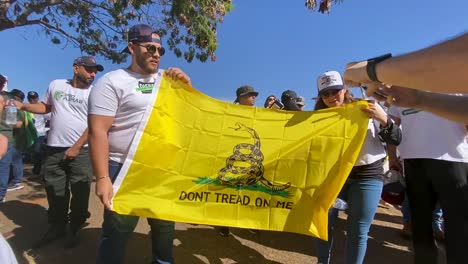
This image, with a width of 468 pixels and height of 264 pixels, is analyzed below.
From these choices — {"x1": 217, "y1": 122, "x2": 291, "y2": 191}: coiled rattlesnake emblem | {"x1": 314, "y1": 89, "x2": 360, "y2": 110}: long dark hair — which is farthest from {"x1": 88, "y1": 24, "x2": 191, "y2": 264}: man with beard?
{"x1": 314, "y1": 89, "x2": 360, "y2": 110}: long dark hair

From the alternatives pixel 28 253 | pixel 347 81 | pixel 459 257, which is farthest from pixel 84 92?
pixel 459 257

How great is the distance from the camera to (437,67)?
3.41 ft

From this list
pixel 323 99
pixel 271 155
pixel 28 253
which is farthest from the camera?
pixel 28 253

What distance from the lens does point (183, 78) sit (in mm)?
2951

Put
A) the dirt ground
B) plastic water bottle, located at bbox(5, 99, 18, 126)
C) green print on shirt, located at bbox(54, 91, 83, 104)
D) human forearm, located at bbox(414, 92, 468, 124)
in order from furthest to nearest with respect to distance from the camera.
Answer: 1. green print on shirt, located at bbox(54, 91, 83, 104)
2. the dirt ground
3. plastic water bottle, located at bbox(5, 99, 18, 126)
4. human forearm, located at bbox(414, 92, 468, 124)

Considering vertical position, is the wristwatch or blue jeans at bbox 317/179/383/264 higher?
the wristwatch

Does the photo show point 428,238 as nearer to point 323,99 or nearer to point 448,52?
point 323,99

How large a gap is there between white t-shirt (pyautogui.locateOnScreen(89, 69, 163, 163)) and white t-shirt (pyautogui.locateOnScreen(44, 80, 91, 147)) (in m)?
1.90

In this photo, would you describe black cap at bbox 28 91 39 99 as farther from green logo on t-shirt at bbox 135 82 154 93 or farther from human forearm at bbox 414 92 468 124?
human forearm at bbox 414 92 468 124

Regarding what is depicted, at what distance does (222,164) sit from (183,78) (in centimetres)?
74

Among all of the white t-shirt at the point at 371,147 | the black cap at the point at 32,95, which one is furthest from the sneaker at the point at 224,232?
the black cap at the point at 32,95

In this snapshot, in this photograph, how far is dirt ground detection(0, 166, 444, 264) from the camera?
12.7 feet

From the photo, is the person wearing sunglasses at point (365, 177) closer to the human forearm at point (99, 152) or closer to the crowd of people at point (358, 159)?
the crowd of people at point (358, 159)

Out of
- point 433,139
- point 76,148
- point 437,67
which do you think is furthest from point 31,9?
point 437,67
